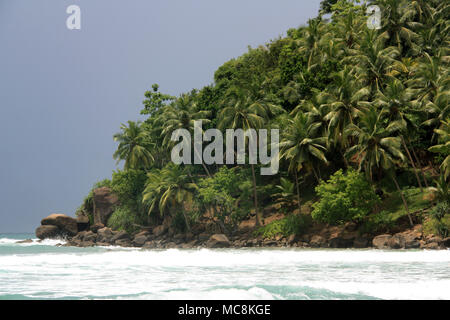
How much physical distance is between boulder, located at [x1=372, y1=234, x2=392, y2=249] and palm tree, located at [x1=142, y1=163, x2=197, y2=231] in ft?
51.5

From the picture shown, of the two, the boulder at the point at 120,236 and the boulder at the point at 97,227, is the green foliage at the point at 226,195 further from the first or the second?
the boulder at the point at 97,227

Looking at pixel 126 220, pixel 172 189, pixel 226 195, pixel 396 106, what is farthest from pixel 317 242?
pixel 126 220

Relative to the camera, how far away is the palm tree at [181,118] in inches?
1629

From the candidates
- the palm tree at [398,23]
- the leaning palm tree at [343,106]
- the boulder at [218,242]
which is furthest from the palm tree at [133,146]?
the palm tree at [398,23]

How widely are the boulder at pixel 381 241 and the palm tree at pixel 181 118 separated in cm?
1693

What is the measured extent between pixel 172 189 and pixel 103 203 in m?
12.4

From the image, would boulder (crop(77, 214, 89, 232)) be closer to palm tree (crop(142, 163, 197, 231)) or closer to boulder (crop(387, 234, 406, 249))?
palm tree (crop(142, 163, 197, 231))

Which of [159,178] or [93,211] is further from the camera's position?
[93,211]

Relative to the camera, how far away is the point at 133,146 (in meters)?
45.8

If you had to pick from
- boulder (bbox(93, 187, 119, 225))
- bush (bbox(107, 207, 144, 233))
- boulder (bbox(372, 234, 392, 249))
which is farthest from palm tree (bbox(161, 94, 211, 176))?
boulder (bbox(372, 234, 392, 249))

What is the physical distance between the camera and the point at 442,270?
637 inches

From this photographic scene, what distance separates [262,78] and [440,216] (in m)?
22.5

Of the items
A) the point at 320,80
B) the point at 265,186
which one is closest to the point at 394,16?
the point at 320,80
